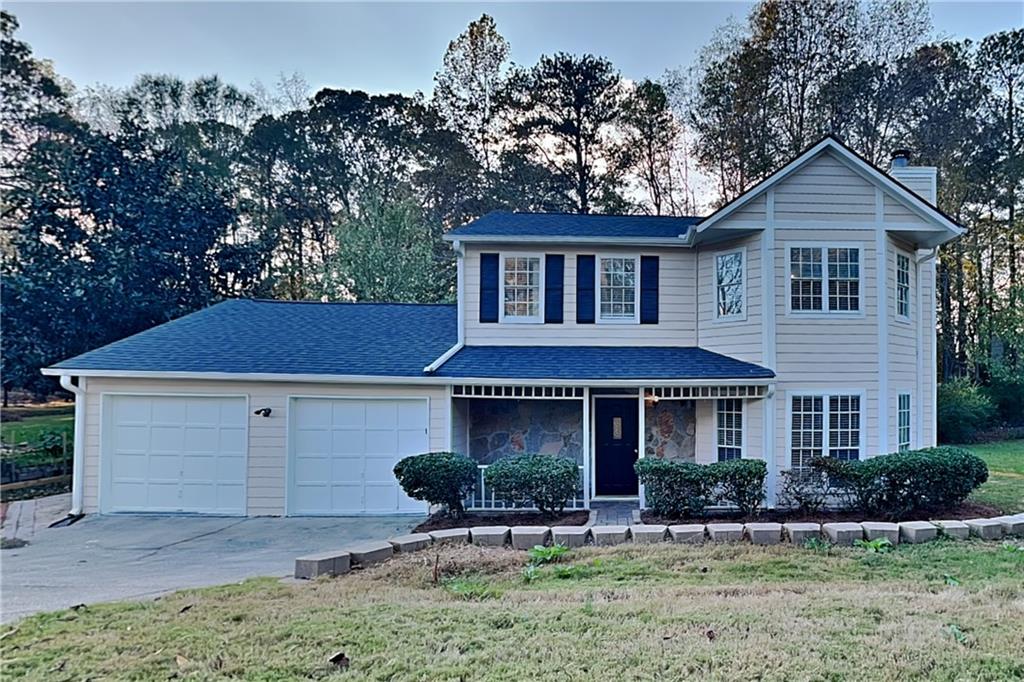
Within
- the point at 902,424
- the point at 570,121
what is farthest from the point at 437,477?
the point at 570,121

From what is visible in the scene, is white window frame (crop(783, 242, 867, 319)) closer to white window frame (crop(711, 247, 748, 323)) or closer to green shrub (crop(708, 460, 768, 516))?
white window frame (crop(711, 247, 748, 323))

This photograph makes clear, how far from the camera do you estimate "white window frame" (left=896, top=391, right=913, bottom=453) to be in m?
10.7

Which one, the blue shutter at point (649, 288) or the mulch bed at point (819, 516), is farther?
the blue shutter at point (649, 288)

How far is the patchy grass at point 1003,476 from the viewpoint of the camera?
32.4 ft

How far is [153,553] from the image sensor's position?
782cm

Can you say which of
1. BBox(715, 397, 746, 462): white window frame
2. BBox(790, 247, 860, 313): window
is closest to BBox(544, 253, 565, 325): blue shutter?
BBox(715, 397, 746, 462): white window frame

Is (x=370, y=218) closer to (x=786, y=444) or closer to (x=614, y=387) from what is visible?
(x=614, y=387)

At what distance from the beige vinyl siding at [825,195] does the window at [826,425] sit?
313 centimetres

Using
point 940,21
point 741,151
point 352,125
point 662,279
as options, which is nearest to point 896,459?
point 662,279

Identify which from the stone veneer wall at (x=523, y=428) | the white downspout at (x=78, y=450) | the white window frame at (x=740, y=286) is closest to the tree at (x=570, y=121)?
the white window frame at (x=740, y=286)

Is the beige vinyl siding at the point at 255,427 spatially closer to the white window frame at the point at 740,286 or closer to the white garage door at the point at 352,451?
the white garage door at the point at 352,451

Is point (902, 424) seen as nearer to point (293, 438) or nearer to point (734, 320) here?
point (734, 320)

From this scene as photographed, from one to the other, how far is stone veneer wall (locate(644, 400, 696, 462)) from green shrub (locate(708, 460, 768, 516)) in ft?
7.25

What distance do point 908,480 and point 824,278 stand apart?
3550 mm
